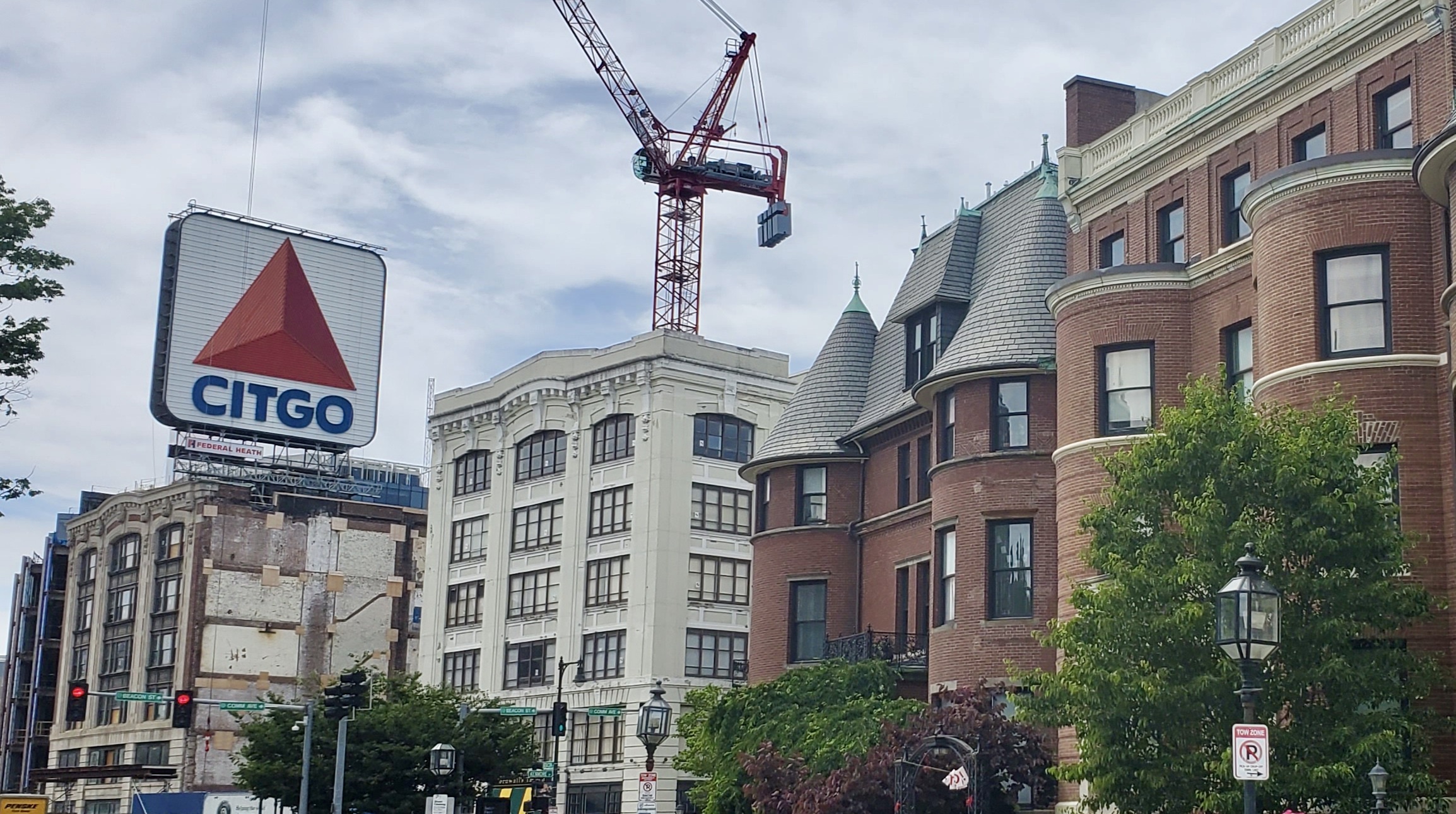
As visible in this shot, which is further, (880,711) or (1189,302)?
(880,711)

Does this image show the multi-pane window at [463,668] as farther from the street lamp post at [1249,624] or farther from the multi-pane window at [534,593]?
the street lamp post at [1249,624]

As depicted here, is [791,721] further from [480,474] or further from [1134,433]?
[480,474]

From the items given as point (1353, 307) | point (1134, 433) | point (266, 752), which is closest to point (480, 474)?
point (266, 752)

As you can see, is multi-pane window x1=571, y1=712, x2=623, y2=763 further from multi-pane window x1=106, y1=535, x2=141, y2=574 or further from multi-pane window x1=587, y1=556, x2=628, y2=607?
multi-pane window x1=106, y1=535, x2=141, y2=574

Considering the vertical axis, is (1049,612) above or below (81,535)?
below

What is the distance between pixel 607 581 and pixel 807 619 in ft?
75.5

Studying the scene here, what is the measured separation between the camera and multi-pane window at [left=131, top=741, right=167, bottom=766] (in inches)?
3915

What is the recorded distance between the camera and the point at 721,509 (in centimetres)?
7831

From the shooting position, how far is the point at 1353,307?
3447 centimetres

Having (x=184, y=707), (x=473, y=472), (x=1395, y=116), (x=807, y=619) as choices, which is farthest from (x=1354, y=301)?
(x=473, y=472)

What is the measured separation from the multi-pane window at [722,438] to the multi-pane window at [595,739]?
453 inches

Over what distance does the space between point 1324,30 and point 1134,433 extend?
9.19m

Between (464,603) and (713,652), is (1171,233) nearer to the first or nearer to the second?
(713,652)

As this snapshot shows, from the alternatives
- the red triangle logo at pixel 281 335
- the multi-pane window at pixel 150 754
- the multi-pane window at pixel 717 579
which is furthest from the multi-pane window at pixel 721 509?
the multi-pane window at pixel 150 754
